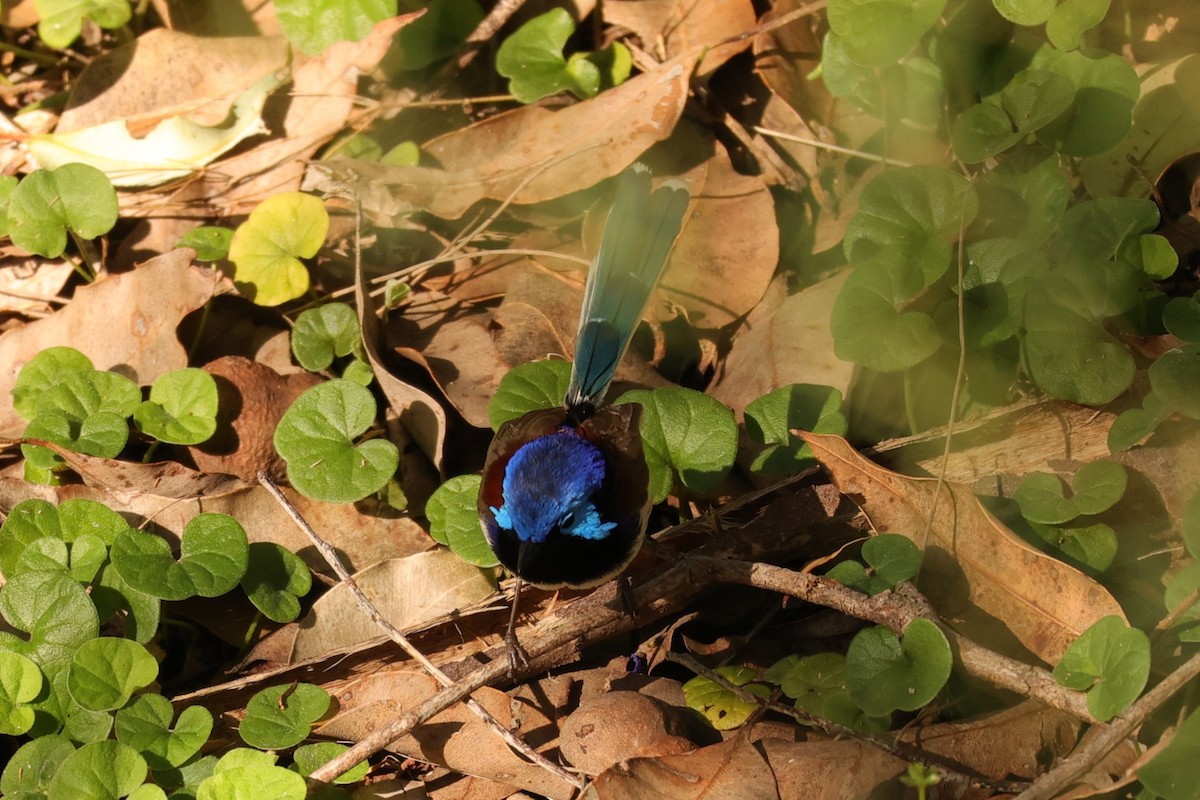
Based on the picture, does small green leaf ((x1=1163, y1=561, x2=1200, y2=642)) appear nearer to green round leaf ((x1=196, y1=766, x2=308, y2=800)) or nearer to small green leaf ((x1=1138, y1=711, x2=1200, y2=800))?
small green leaf ((x1=1138, y1=711, x2=1200, y2=800))

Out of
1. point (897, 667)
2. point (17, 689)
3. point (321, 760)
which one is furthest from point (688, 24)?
point (17, 689)

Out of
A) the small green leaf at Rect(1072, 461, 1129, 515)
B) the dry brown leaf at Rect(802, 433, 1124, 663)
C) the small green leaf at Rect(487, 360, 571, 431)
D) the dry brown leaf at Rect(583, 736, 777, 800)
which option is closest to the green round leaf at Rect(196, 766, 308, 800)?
the dry brown leaf at Rect(583, 736, 777, 800)

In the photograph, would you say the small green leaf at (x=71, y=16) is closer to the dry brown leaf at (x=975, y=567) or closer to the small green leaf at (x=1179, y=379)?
the dry brown leaf at (x=975, y=567)

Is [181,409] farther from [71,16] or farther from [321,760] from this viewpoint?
[71,16]

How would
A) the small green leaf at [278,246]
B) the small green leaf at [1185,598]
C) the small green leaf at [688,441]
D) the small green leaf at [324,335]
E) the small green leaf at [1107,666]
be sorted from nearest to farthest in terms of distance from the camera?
the small green leaf at [1107,666], the small green leaf at [1185,598], the small green leaf at [688,441], the small green leaf at [324,335], the small green leaf at [278,246]

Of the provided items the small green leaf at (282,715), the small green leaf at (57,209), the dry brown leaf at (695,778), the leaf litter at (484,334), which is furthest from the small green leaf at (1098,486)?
the small green leaf at (57,209)
